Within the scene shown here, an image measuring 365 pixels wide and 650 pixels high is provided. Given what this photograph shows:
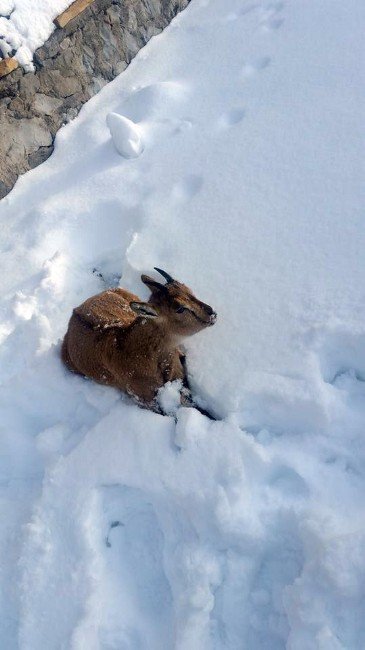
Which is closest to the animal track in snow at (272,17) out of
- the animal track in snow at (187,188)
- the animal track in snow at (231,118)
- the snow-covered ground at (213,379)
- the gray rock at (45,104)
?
the snow-covered ground at (213,379)

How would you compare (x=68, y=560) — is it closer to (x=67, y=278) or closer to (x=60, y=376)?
(x=60, y=376)

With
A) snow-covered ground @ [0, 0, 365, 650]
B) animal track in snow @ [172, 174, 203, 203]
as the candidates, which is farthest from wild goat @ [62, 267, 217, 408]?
animal track in snow @ [172, 174, 203, 203]

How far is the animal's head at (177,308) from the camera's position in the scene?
278 cm

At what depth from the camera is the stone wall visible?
4609mm

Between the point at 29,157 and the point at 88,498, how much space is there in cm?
340

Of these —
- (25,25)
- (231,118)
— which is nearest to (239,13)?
(231,118)

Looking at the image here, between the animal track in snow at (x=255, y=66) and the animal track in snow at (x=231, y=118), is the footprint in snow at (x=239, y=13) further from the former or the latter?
the animal track in snow at (x=231, y=118)

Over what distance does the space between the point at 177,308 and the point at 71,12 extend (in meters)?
3.48

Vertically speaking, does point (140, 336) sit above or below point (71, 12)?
below

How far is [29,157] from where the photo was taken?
4.79m

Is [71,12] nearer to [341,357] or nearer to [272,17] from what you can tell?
[272,17]

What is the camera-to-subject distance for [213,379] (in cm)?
296

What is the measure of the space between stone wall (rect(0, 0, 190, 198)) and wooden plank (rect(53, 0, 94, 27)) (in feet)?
0.19

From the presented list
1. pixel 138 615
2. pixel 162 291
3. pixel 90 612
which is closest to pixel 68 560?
pixel 90 612
